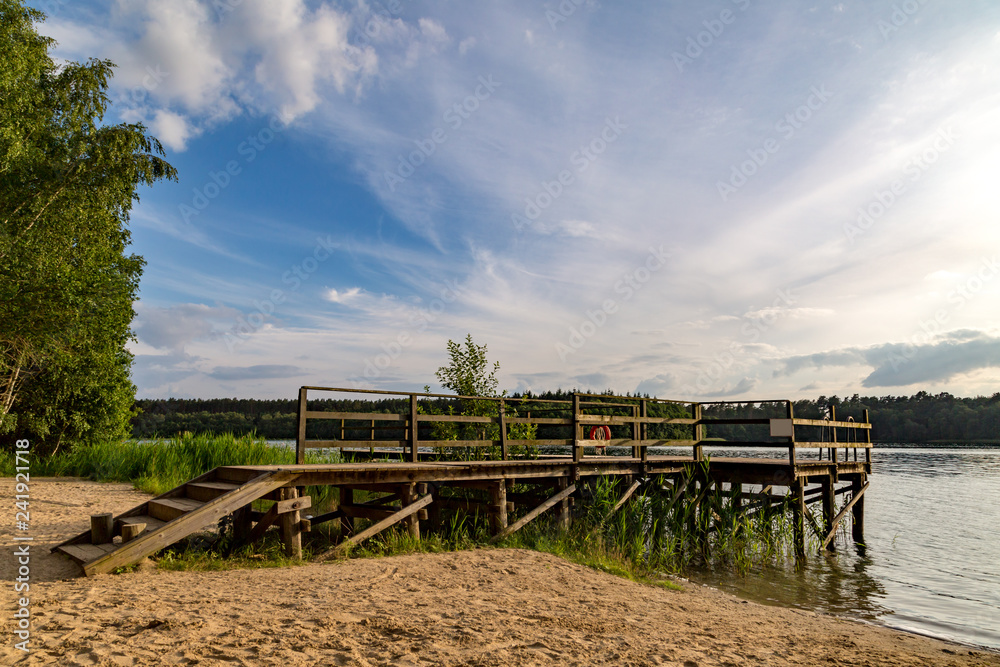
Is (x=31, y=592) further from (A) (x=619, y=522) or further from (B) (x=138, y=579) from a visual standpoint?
(A) (x=619, y=522)

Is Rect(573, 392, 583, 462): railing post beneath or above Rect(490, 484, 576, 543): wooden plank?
above

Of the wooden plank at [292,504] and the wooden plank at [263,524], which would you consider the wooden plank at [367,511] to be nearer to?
the wooden plank at [292,504]

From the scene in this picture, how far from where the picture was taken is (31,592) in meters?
5.96

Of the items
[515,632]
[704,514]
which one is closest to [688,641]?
[515,632]

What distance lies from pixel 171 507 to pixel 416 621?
4.26 meters

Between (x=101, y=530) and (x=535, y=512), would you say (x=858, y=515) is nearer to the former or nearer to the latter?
(x=535, y=512)

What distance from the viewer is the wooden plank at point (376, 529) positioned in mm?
8578

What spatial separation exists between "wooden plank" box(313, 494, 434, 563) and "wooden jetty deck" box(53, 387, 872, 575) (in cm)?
2

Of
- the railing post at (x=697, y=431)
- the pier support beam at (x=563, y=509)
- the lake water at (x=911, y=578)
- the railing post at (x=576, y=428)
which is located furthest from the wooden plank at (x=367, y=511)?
the railing post at (x=697, y=431)

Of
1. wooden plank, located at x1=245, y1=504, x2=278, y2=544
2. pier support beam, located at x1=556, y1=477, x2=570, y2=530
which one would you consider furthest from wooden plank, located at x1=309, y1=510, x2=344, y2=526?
pier support beam, located at x1=556, y1=477, x2=570, y2=530

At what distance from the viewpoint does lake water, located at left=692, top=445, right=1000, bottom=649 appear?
31.3 ft

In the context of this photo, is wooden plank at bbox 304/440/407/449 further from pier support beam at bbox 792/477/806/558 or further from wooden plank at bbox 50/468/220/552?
pier support beam at bbox 792/477/806/558

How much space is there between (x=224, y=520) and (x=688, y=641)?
6.80 metres

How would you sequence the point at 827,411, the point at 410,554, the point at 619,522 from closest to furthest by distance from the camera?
the point at 410,554
the point at 619,522
the point at 827,411
